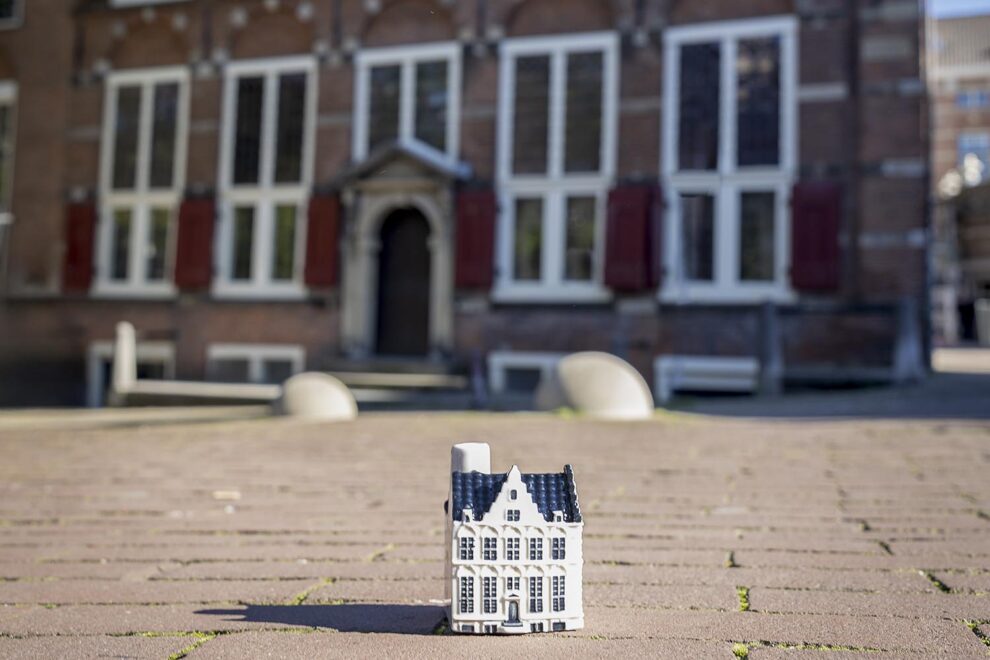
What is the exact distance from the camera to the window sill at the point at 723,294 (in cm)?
1448

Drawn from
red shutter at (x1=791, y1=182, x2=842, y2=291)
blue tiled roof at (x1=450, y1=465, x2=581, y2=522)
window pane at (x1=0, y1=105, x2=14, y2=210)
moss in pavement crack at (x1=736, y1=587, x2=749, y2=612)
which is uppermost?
window pane at (x1=0, y1=105, x2=14, y2=210)

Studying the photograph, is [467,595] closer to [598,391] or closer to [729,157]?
[598,391]

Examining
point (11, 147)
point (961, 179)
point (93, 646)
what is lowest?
point (93, 646)

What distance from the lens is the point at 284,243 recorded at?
17.3 m

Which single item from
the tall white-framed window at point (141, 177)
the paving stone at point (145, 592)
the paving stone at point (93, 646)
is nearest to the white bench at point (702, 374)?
the tall white-framed window at point (141, 177)

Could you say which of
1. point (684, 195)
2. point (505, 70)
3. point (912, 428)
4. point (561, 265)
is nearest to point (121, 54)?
point (505, 70)

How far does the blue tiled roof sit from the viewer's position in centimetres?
244

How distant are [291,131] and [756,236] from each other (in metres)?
8.25

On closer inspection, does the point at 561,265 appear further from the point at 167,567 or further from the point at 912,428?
the point at 167,567

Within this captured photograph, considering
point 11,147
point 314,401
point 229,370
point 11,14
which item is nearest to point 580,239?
point 314,401

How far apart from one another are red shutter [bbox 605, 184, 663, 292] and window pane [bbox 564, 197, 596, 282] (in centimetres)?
50

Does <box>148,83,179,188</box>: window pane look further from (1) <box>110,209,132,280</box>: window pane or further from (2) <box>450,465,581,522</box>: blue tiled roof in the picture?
(2) <box>450,465,581,522</box>: blue tiled roof

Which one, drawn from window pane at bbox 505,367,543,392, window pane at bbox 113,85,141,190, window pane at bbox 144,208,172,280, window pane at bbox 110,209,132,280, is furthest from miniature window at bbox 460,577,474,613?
window pane at bbox 113,85,141,190

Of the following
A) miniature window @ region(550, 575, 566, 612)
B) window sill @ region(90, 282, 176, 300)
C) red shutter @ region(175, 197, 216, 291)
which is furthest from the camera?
Result: window sill @ region(90, 282, 176, 300)
